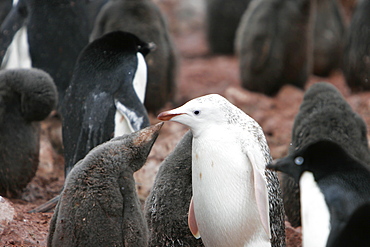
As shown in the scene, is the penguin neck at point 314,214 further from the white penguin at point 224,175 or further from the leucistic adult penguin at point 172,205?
the leucistic adult penguin at point 172,205

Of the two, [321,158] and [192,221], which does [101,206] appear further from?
[321,158]

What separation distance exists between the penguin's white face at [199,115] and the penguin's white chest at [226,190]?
0.08m

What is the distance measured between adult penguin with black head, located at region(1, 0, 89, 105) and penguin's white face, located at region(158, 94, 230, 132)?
3185 mm

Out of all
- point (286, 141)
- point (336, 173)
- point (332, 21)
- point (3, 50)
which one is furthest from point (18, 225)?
point (332, 21)

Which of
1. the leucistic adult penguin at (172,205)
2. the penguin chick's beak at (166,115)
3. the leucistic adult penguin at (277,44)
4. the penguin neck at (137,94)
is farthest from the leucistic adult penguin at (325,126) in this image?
the leucistic adult penguin at (277,44)

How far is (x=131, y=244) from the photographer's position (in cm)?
346

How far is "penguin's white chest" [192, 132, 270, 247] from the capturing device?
3.70 meters

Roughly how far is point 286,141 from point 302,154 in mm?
3867

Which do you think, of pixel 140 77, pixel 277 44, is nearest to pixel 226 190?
pixel 140 77

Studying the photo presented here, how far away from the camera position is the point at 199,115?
12.3 feet

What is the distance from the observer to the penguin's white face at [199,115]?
372 centimetres

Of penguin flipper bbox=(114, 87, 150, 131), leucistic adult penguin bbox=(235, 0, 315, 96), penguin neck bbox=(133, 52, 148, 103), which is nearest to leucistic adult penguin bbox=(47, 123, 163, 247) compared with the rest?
penguin flipper bbox=(114, 87, 150, 131)

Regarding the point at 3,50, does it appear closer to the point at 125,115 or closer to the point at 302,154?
the point at 125,115

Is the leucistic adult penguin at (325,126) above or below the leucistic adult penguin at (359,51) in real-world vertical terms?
above
